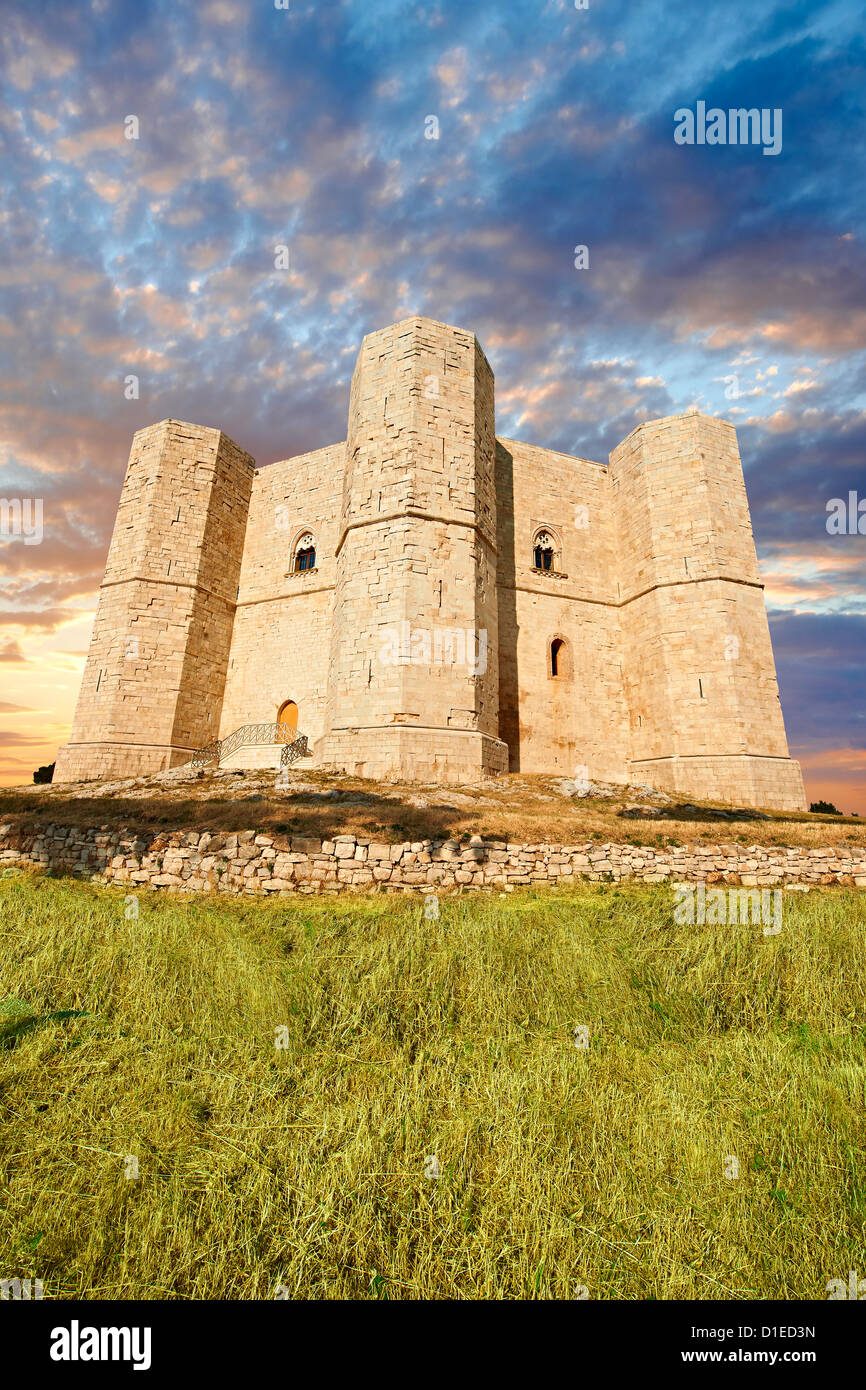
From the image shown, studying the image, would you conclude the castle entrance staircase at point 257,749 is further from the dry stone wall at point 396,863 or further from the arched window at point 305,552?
the dry stone wall at point 396,863

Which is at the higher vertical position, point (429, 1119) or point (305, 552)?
point (305, 552)

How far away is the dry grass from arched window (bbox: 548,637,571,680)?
592 cm

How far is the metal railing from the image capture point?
17.5 metres

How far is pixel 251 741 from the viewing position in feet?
60.0

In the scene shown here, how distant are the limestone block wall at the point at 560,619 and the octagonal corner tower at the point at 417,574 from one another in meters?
2.87

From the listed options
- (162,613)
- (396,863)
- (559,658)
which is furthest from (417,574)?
(162,613)

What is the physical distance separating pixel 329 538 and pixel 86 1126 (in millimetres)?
19345

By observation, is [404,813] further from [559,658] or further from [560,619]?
[560,619]

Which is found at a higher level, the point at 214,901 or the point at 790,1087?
the point at 214,901

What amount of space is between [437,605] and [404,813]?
21.6 feet
